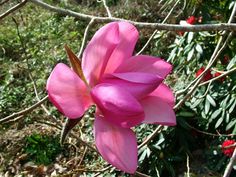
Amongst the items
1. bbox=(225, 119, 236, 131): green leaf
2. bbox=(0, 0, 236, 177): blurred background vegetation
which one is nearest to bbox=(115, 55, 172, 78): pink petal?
bbox=(0, 0, 236, 177): blurred background vegetation

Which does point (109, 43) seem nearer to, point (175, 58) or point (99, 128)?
point (99, 128)

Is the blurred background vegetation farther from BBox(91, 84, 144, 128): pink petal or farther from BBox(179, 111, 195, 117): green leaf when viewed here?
BBox(91, 84, 144, 128): pink petal

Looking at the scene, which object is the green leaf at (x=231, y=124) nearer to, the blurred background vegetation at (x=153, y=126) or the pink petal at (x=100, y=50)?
the blurred background vegetation at (x=153, y=126)

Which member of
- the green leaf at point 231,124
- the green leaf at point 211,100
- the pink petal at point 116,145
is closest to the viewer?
the pink petal at point 116,145

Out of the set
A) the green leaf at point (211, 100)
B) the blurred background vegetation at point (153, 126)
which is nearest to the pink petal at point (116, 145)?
the blurred background vegetation at point (153, 126)

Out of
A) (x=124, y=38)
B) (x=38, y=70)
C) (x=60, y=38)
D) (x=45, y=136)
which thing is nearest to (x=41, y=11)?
(x=60, y=38)
